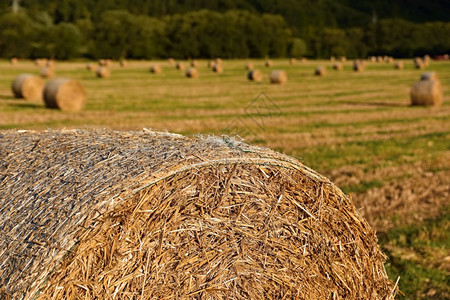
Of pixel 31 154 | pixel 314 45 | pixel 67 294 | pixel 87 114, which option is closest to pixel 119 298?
pixel 67 294

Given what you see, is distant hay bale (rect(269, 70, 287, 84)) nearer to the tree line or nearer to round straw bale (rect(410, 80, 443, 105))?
round straw bale (rect(410, 80, 443, 105))

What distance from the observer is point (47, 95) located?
2311 cm

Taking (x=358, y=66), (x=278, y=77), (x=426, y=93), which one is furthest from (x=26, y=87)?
(x=358, y=66)

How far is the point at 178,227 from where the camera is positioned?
413 centimetres

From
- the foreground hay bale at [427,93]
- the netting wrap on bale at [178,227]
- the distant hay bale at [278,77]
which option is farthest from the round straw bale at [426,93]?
the netting wrap on bale at [178,227]

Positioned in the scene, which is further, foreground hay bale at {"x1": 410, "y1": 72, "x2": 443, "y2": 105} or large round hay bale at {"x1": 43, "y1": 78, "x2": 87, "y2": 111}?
foreground hay bale at {"x1": 410, "y1": 72, "x2": 443, "y2": 105}

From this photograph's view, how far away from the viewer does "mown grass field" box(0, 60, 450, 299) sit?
7391 millimetres

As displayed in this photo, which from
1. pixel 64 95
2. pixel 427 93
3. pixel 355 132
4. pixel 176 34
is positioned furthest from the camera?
pixel 176 34

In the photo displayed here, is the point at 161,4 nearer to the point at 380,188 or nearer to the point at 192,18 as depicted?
the point at 192,18

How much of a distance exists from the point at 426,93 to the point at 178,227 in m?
21.4

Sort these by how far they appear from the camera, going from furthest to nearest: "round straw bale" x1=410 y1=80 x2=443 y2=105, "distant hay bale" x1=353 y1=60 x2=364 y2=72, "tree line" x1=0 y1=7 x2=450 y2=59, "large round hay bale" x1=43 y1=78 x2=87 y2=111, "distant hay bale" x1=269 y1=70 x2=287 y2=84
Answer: "tree line" x1=0 y1=7 x2=450 y2=59 → "distant hay bale" x1=353 y1=60 x2=364 y2=72 → "distant hay bale" x1=269 y1=70 x2=287 y2=84 → "round straw bale" x1=410 y1=80 x2=443 y2=105 → "large round hay bale" x1=43 y1=78 x2=87 y2=111

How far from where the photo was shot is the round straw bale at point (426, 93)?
76.8 feet

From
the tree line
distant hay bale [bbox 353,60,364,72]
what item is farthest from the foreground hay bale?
the tree line

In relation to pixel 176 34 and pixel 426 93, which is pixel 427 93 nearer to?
pixel 426 93
